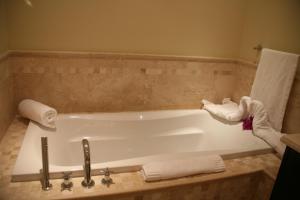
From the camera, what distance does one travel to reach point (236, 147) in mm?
1790

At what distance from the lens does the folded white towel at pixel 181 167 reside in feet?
4.40

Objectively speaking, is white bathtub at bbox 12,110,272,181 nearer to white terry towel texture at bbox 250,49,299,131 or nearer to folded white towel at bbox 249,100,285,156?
folded white towel at bbox 249,100,285,156

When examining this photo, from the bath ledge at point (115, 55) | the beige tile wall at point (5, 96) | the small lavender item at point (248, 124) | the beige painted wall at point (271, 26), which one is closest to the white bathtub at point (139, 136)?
the small lavender item at point (248, 124)

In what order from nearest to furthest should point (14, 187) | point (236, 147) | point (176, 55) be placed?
point (14, 187), point (236, 147), point (176, 55)

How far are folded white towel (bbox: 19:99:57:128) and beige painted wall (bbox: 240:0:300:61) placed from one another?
189cm

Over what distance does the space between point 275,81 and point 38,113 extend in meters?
1.88

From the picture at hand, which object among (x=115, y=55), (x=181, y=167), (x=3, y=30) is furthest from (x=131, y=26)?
(x=181, y=167)

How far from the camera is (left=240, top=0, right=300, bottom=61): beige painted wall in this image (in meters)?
1.89

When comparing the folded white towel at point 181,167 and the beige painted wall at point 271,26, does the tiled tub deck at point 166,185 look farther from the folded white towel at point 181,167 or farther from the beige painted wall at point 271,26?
the beige painted wall at point 271,26

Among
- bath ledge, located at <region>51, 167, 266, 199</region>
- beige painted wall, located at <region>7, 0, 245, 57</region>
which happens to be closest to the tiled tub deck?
bath ledge, located at <region>51, 167, 266, 199</region>

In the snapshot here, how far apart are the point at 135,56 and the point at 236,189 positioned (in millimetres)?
A: 1314

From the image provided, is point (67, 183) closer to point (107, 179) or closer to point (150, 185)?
point (107, 179)

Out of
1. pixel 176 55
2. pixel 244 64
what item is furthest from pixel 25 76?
pixel 244 64

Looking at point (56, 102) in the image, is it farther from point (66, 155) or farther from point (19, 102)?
point (66, 155)
